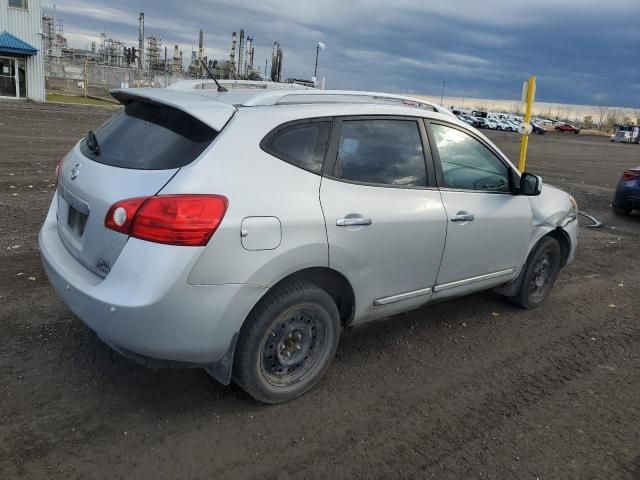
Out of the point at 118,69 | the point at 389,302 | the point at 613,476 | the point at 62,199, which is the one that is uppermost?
the point at 118,69

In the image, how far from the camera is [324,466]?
2.84m

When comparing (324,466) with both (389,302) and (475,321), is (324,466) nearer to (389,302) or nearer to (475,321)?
(389,302)

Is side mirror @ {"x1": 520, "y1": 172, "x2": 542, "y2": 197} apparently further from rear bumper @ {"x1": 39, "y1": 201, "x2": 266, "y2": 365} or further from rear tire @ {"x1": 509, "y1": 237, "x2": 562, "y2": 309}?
rear bumper @ {"x1": 39, "y1": 201, "x2": 266, "y2": 365}

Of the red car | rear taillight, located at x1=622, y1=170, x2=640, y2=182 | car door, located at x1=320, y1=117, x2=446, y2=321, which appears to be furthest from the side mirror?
the red car

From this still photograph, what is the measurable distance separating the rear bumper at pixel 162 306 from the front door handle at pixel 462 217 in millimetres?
1671

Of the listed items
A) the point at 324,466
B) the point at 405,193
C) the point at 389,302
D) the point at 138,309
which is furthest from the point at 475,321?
the point at 138,309

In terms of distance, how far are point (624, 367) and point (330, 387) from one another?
2.31 metres

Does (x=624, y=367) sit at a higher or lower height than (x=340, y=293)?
lower

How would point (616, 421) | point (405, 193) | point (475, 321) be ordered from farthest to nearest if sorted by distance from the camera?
point (475, 321)
point (405, 193)
point (616, 421)

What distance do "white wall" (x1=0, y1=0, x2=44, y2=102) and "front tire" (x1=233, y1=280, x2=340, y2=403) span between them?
116 feet

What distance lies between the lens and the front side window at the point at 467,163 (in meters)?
4.04

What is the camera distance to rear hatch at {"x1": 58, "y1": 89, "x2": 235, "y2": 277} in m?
2.88

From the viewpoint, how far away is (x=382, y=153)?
12.1 ft

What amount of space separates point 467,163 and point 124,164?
8.22 ft
